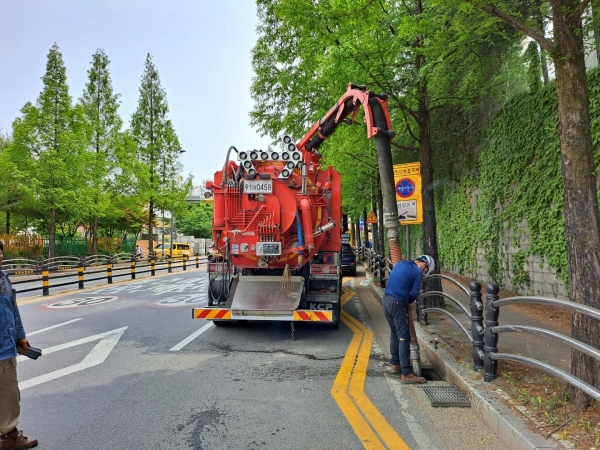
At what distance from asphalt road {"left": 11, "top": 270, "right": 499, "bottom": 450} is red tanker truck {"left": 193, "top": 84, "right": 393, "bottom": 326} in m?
0.67

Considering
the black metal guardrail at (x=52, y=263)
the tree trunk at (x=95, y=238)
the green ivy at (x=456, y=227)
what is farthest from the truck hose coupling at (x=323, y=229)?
the tree trunk at (x=95, y=238)

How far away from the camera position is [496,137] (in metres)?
12.2

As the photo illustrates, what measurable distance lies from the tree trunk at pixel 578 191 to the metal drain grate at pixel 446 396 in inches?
41.9

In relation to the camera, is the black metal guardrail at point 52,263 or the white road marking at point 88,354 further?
the black metal guardrail at point 52,263

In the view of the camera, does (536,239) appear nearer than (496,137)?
Yes

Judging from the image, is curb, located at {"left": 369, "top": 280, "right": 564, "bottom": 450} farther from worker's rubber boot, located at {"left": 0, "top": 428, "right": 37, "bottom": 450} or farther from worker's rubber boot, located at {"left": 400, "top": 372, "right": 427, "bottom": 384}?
worker's rubber boot, located at {"left": 0, "top": 428, "right": 37, "bottom": 450}

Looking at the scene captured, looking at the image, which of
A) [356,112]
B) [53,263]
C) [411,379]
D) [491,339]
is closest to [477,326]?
[491,339]

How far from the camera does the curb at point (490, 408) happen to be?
3385 mm

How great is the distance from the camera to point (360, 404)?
15.5 feet

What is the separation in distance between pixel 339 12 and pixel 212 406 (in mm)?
6025

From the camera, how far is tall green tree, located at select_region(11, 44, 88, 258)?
24.1 metres

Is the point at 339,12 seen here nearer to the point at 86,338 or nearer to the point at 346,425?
the point at 346,425

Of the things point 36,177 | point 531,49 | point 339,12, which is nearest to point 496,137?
point 531,49

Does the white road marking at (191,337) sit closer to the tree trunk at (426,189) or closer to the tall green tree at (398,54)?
the tall green tree at (398,54)
